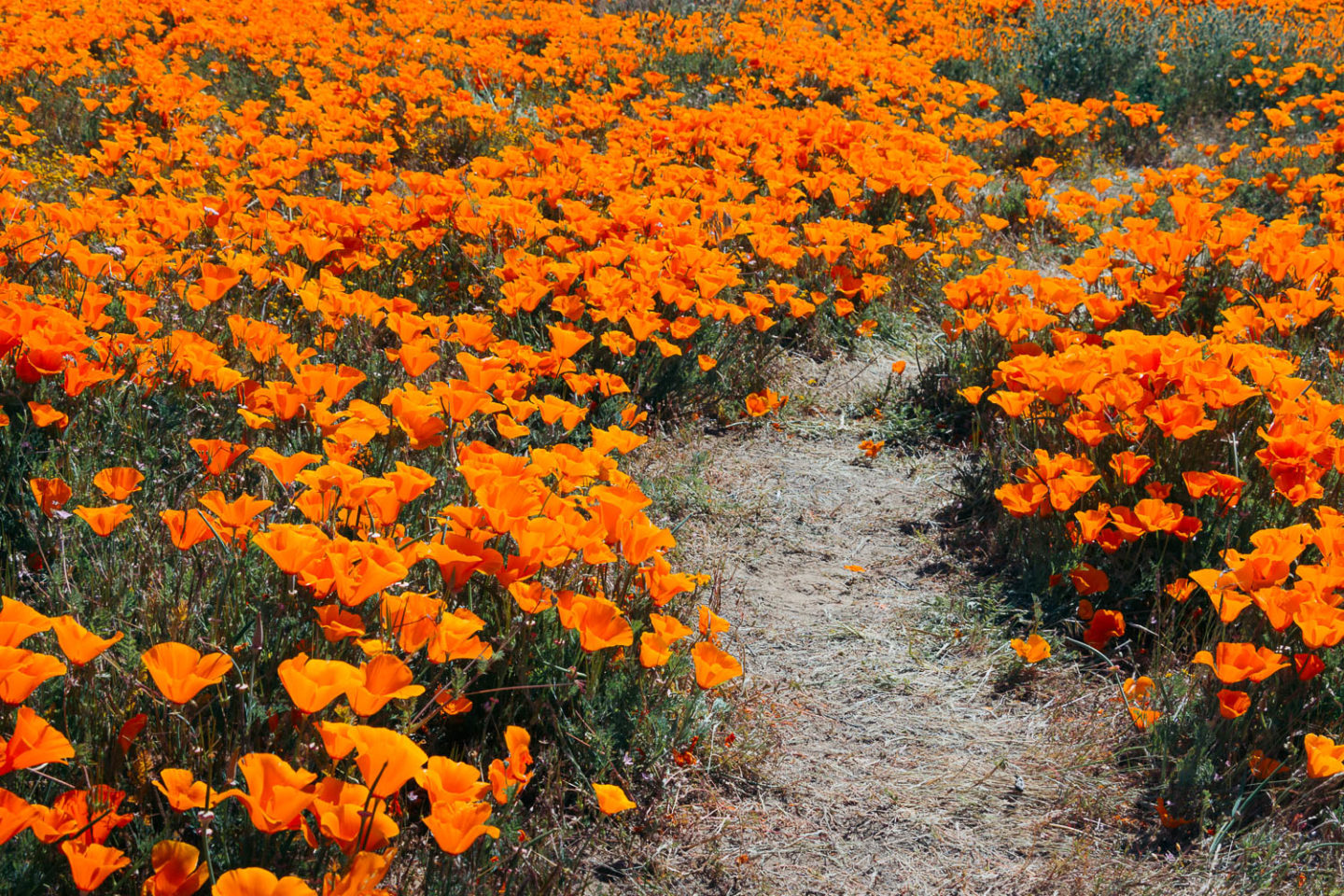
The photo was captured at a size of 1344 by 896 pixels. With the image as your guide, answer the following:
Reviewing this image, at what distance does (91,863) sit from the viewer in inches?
54.6

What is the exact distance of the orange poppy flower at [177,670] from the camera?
150cm

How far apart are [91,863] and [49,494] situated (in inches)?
46.1

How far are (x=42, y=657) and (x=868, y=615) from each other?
2320 mm

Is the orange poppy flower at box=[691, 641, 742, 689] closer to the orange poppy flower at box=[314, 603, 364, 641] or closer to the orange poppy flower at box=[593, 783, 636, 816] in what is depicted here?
the orange poppy flower at box=[593, 783, 636, 816]

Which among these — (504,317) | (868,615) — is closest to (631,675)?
(868,615)

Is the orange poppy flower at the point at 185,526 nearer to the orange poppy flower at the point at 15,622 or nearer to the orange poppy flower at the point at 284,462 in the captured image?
the orange poppy flower at the point at 284,462

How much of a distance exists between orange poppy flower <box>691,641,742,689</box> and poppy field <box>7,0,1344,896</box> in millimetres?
11

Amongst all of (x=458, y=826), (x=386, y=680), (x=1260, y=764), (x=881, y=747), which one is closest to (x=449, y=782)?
(x=458, y=826)

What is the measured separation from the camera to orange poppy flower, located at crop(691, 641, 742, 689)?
6.88 ft

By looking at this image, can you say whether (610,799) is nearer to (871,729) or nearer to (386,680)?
(386,680)

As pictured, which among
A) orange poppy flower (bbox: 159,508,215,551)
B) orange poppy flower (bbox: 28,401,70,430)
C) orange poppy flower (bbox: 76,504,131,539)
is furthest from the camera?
orange poppy flower (bbox: 28,401,70,430)

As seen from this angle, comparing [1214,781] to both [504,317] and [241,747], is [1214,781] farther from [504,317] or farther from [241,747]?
[504,317]

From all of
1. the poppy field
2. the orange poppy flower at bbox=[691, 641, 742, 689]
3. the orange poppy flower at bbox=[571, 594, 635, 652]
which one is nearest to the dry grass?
the poppy field

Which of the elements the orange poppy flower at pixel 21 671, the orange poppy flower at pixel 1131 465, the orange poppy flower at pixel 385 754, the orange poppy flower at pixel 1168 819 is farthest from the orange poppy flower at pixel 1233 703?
the orange poppy flower at pixel 21 671
